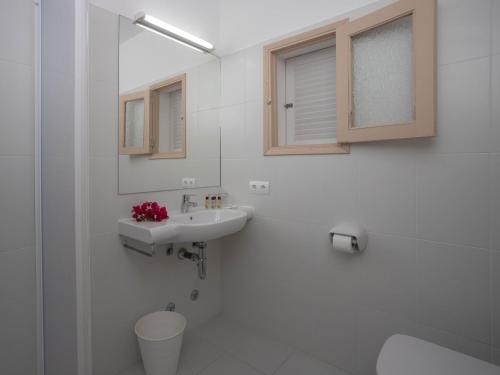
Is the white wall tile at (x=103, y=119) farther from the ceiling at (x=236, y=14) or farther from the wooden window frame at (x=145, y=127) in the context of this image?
the ceiling at (x=236, y=14)

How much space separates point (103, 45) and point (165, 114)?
1.67 feet

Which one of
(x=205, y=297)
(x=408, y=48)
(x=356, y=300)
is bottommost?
(x=205, y=297)

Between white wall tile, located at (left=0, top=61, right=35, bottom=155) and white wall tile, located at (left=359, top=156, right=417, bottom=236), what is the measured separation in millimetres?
1679

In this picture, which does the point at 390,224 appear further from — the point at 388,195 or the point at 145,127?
the point at 145,127

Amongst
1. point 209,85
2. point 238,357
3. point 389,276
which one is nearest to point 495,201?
point 389,276

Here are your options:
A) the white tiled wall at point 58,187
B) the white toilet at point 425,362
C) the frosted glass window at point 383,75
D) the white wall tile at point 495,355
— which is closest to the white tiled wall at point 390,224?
the white wall tile at point 495,355

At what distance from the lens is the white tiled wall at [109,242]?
1352 millimetres

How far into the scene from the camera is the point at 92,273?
4.40 ft

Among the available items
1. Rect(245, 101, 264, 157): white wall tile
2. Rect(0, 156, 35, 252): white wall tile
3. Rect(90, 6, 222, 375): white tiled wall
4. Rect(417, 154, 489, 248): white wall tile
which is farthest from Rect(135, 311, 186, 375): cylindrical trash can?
Rect(417, 154, 489, 248): white wall tile

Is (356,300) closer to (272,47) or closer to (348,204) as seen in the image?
(348,204)

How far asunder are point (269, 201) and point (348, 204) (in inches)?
20.6

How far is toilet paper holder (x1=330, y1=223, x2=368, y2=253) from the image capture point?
134cm

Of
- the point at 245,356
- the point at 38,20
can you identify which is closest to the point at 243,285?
the point at 245,356

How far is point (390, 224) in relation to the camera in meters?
1.33
